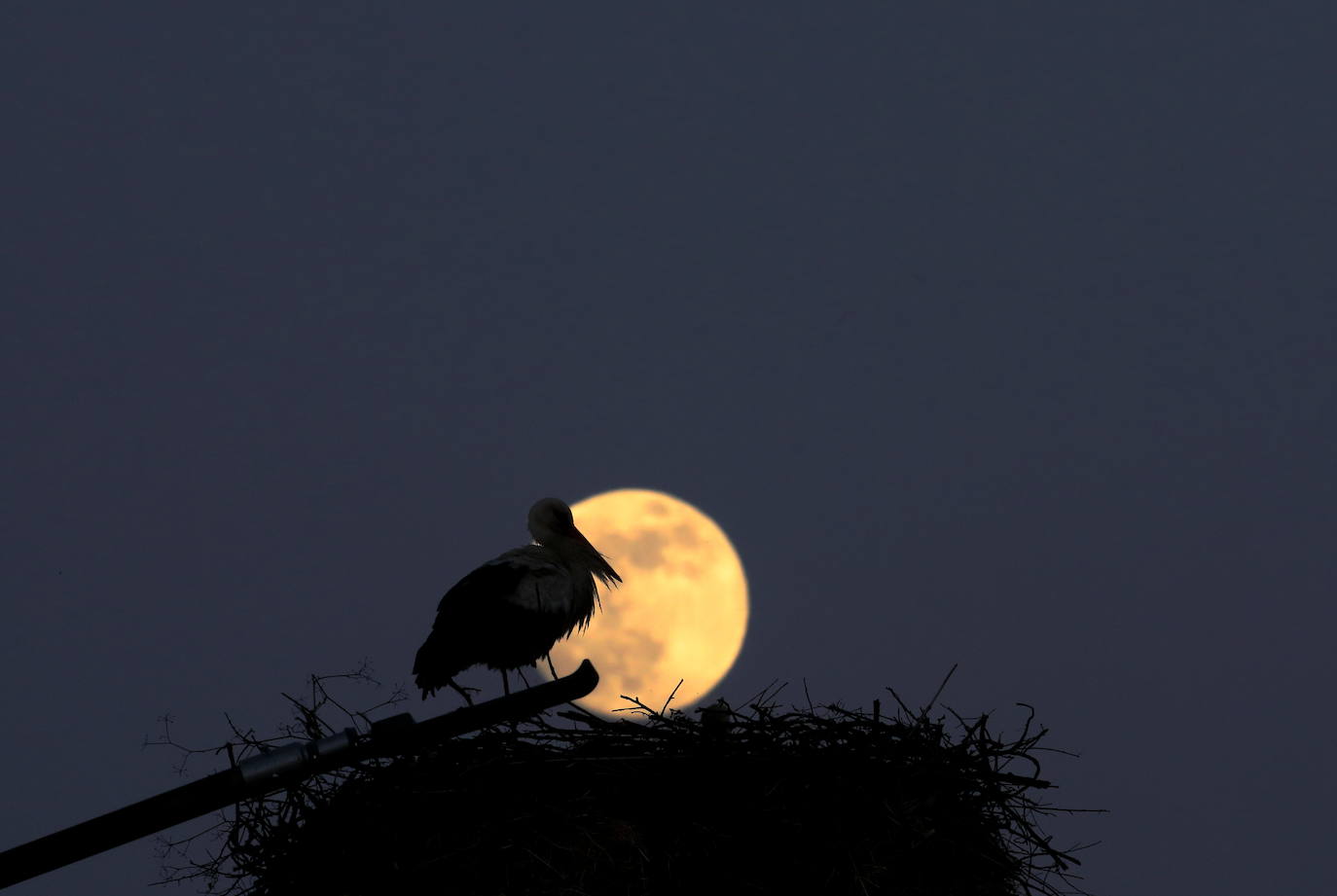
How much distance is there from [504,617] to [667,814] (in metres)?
3.50

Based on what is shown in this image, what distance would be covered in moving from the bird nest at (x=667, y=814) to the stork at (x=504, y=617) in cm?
260

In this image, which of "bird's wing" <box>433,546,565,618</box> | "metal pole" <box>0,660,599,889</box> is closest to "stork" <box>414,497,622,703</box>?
"bird's wing" <box>433,546,565,618</box>

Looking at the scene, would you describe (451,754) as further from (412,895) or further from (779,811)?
(779,811)

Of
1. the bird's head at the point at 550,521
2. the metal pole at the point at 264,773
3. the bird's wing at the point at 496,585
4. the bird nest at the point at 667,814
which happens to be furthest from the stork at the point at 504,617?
the metal pole at the point at 264,773

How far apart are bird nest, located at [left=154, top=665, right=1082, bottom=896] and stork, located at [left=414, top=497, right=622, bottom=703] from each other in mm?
2596

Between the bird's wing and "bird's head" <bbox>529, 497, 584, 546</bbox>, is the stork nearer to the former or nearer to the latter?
the bird's wing

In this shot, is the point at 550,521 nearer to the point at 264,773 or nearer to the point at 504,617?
the point at 504,617

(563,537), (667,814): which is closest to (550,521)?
(563,537)

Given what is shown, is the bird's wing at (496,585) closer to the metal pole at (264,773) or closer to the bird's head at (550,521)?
the bird's head at (550,521)

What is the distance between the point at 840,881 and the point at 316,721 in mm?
2433

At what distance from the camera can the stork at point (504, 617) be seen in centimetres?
852

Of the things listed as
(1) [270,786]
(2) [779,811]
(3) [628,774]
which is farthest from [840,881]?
(1) [270,786]

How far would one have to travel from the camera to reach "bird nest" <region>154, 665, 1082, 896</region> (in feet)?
16.6

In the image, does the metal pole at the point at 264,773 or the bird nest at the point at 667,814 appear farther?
the bird nest at the point at 667,814
